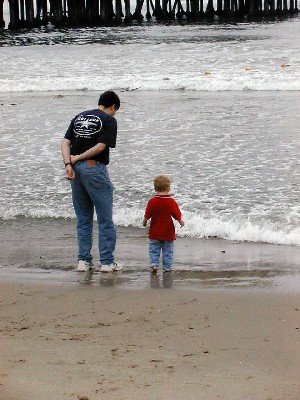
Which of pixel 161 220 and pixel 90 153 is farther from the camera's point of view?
pixel 161 220

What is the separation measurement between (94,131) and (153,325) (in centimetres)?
165

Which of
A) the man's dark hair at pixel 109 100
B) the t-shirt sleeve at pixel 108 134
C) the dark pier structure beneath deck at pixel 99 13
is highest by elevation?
the man's dark hair at pixel 109 100

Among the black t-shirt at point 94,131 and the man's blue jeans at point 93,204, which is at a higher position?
the black t-shirt at point 94,131

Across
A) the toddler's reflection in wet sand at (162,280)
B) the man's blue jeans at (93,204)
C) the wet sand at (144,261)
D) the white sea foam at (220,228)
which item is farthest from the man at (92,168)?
the white sea foam at (220,228)

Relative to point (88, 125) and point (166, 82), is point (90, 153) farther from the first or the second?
point (166, 82)

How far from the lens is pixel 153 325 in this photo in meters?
4.86

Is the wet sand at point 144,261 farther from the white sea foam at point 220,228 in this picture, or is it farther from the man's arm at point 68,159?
the man's arm at point 68,159

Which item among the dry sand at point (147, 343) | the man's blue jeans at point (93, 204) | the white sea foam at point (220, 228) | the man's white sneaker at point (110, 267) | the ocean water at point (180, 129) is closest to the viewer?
the dry sand at point (147, 343)

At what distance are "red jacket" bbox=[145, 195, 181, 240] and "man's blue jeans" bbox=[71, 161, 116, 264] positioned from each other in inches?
11.6

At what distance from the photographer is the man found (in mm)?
6000

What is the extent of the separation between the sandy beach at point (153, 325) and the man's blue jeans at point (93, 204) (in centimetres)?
20

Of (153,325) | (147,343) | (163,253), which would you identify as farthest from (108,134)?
(147,343)

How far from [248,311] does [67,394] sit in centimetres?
158

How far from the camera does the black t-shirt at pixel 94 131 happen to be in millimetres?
5980
